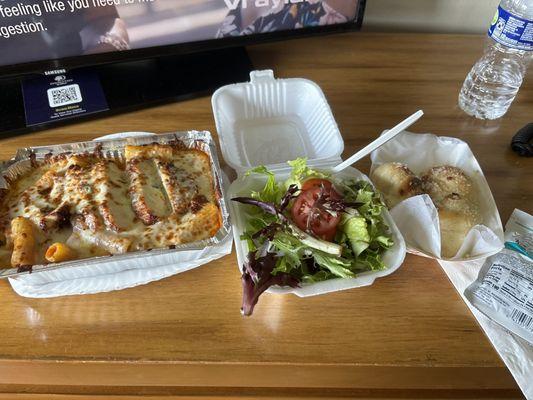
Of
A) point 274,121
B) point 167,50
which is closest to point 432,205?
point 274,121

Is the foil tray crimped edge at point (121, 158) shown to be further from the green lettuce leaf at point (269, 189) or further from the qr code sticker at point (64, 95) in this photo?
the qr code sticker at point (64, 95)

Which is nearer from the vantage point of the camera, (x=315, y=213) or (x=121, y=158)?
(x=315, y=213)

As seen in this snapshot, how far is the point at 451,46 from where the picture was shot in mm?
1190

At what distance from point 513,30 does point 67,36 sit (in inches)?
34.1

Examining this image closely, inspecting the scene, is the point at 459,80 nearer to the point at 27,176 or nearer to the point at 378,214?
the point at 378,214

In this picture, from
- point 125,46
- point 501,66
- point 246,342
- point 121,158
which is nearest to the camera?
point 246,342

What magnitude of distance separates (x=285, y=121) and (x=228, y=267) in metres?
0.39

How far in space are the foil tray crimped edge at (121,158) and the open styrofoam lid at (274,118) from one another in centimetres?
10

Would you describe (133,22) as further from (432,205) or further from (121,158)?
(432,205)

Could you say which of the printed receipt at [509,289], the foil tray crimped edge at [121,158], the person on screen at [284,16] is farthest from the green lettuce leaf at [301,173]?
the person on screen at [284,16]

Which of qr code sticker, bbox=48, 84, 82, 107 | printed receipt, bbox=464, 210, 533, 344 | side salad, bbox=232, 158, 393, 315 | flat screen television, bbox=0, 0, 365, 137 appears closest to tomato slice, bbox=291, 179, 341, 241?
side salad, bbox=232, 158, 393, 315

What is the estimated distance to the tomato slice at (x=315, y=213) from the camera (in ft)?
2.17

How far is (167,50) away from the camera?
943 millimetres

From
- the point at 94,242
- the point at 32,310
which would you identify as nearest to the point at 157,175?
the point at 94,242
